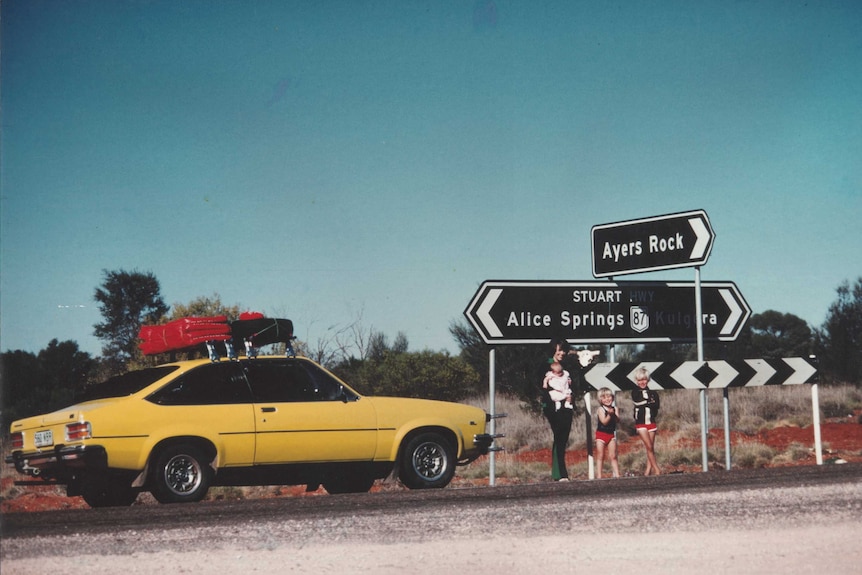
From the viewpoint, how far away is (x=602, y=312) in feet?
51.3

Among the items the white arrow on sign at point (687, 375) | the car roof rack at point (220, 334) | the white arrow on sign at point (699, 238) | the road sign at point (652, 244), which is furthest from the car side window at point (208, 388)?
the white arrow on sign at point (699, 238)

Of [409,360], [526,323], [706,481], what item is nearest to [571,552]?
[706,481]

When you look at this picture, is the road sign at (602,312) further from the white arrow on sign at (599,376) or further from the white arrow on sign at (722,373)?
the white arrow on sign at (722,373)

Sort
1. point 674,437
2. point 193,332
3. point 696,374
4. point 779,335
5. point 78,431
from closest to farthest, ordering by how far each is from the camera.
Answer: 1. point 78,431
2. point 193,332
3. point 696,374
4. point 674,437
5. point 779,335

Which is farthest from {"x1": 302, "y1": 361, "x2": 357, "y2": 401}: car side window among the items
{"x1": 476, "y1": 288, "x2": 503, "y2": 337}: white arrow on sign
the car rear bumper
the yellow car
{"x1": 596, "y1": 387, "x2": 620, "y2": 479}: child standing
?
{"x1": 596, "y1": 387, "x2": 620, "y2": 479}: child standing

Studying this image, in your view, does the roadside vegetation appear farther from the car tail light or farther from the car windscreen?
the car tail light

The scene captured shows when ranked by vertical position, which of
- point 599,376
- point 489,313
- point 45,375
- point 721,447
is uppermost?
point 45,375

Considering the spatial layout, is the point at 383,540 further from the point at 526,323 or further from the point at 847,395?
the point at 847,395

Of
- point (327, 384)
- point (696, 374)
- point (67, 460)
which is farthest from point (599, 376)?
point (67, 460)

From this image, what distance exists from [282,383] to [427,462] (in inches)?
71.9

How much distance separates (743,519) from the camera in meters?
7.91

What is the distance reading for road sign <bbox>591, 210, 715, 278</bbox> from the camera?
1498 centimetres

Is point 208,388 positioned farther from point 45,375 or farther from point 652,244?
point 45,375

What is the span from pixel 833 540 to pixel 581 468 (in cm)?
1296
